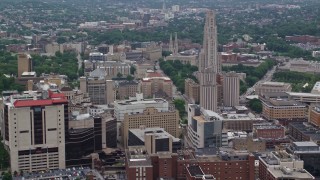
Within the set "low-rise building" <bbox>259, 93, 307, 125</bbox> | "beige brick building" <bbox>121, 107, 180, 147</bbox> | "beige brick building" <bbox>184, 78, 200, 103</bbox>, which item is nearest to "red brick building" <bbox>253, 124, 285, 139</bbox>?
"beige brick building" <bbox>121, 107, 180, 147</bbox>

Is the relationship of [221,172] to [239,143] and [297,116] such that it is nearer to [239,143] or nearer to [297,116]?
[239,143]

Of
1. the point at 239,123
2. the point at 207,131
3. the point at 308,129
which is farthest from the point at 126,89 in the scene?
the point at 207,131

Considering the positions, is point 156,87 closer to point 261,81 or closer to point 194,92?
point 194,92

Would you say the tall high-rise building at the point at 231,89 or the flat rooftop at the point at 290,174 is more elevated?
the tall high-rise building at the point at 231,89

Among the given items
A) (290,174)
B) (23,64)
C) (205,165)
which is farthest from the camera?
(23,64)

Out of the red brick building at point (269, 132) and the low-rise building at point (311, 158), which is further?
the red brick building at point (269, 132)

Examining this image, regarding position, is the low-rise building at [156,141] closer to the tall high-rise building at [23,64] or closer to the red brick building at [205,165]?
the red brick building at [205,165]

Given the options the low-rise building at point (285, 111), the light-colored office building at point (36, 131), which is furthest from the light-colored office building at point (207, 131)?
the low-rise building at point (285, 111)
